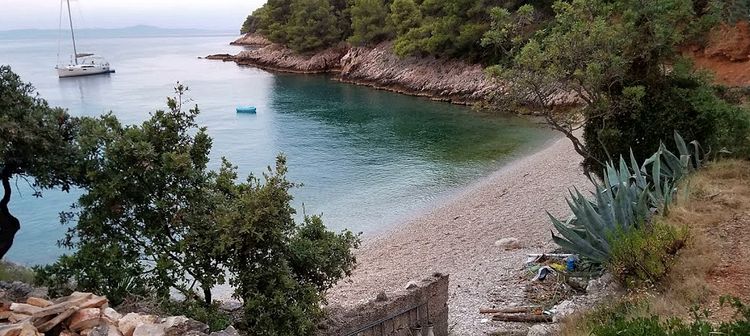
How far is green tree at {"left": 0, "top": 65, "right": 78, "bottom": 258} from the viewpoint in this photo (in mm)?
7789

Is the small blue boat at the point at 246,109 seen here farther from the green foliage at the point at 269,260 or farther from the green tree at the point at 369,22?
the green foliage at the point at 269,260

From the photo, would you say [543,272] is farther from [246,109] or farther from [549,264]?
[246,109]

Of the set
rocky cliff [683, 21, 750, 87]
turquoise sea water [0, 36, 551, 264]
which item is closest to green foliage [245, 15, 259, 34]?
turquoise sea water [0, 36, 551, 264]

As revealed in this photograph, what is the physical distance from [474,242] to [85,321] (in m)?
12.5

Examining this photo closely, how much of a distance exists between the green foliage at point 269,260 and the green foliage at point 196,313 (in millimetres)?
369

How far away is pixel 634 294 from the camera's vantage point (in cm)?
767

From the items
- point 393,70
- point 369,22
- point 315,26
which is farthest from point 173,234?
point 315,26

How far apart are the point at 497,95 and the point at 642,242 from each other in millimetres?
6627

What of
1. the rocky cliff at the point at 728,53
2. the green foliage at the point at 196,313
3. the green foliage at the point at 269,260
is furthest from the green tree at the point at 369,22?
the green foliage at the point at 196,313

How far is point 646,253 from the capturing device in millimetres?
7848

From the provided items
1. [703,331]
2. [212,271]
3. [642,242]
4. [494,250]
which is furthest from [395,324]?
[494,250]

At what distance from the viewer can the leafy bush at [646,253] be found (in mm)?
7742

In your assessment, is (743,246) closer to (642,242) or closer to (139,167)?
(642,242)

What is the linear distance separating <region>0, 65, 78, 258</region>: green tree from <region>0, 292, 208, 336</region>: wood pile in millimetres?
2260
